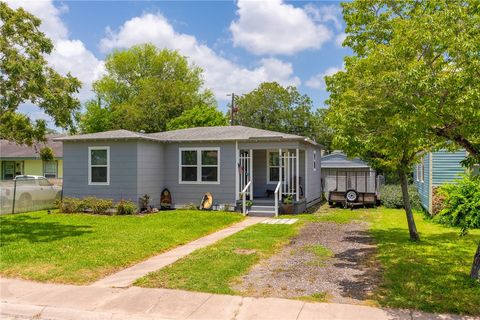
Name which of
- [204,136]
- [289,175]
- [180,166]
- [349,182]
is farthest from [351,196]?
[180,166]

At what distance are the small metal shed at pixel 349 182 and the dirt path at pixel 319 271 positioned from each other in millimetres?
6976

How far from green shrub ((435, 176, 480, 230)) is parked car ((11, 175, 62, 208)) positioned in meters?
14.9

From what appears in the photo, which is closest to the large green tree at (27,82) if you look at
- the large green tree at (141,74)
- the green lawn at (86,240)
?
the green lawn at (86,240)

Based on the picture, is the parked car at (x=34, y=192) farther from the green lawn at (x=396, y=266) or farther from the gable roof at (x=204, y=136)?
the green lawn at (x=396, y=266)

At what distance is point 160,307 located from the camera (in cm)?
540

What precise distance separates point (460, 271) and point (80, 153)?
14.5 metres

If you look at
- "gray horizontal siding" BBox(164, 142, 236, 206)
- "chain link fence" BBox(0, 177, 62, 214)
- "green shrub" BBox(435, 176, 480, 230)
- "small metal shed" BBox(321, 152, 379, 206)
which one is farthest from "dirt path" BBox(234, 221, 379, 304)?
"chain link fence" BBox(0, 177, 62, 214)

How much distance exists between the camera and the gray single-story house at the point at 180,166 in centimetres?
1580

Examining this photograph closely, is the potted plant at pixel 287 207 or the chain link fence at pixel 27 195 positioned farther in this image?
the potted plant at pixel 287 207

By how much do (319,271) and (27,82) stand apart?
8.53 meters

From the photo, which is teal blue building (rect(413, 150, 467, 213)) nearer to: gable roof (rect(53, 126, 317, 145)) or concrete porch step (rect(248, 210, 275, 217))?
gable roof (rect(53, 126, 317, 145))

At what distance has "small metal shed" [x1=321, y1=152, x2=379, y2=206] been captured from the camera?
18.5 meters

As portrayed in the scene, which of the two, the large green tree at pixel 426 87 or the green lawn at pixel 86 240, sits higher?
the large green tree at pixel 426 87

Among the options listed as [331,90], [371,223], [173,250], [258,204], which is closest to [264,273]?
[173,250]
